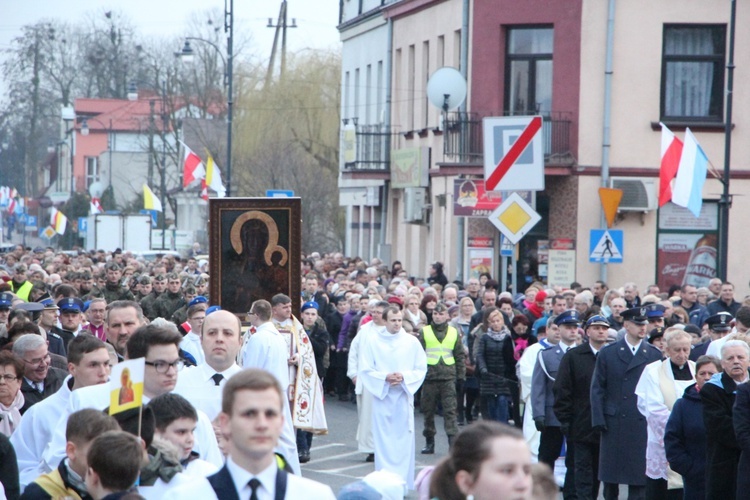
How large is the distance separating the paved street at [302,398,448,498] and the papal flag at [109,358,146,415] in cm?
711

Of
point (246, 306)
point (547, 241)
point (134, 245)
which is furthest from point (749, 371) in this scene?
point (134, 245)

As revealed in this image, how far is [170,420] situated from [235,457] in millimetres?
1678

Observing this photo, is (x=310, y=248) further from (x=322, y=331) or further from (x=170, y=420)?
(x=170, y=420)

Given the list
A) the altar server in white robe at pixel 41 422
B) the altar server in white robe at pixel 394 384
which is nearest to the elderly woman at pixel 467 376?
the altar server in white robe at pixel 394 384

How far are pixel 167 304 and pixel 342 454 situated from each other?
535 cm

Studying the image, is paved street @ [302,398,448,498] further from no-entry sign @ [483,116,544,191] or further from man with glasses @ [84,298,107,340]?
no-entry sign @ [483,116,544,191]

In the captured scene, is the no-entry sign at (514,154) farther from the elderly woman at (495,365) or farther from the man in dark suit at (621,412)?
the man in dark suit at (621,412)

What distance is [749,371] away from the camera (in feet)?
34.7

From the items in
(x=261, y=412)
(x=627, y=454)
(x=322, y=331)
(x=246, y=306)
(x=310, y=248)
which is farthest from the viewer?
(x=310, y=248)

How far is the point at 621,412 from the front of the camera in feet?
40.6

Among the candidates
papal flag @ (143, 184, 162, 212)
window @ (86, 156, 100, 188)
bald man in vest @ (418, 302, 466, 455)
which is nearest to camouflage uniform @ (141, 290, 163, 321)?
bald man in vest @ (418, 302, 466, 455)

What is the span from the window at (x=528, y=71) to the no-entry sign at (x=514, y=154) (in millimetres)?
15280

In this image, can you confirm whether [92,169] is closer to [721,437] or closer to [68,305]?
[68,305]

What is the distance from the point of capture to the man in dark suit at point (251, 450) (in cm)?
473
